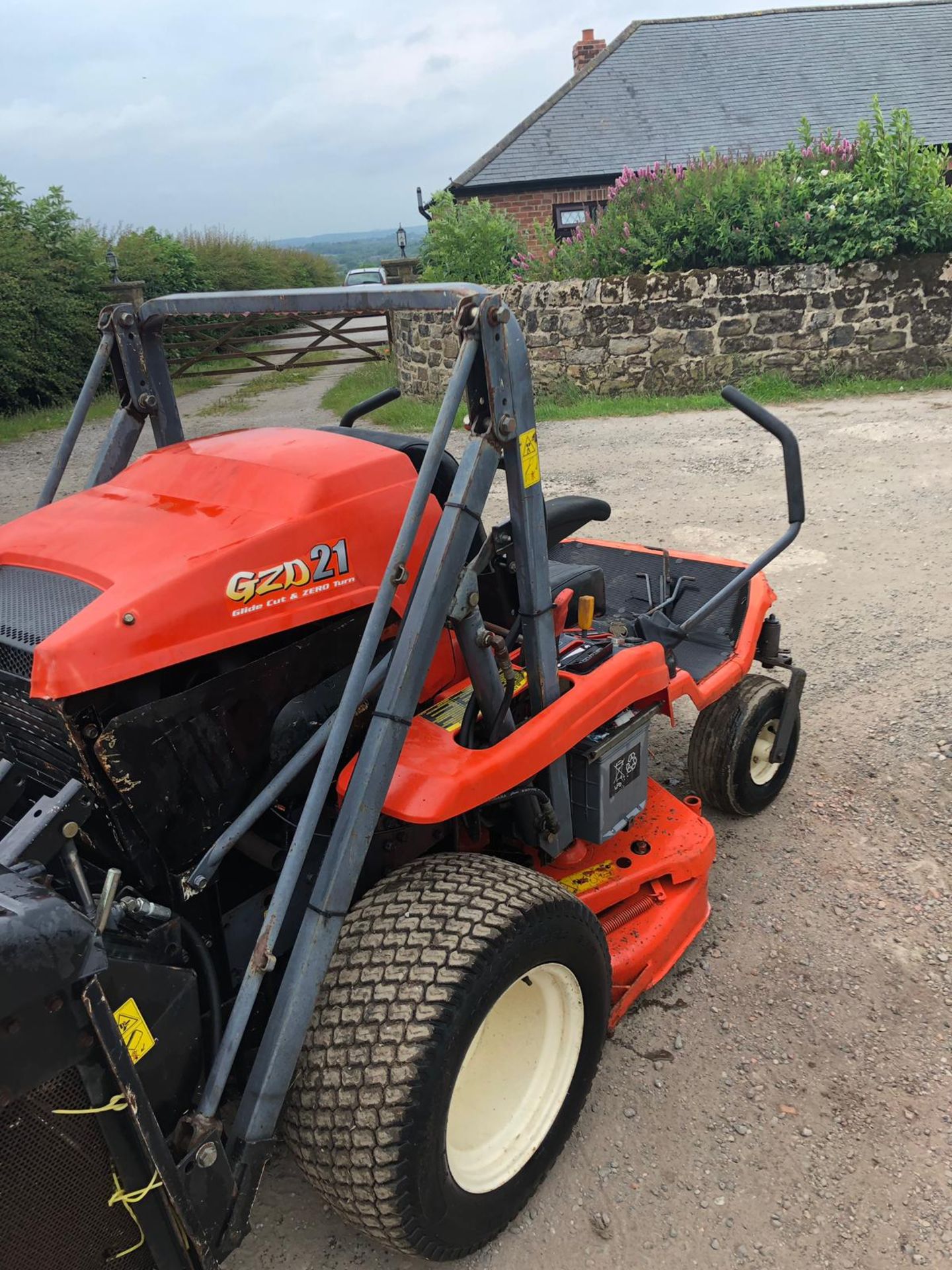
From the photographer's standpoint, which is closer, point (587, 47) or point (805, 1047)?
point (805, 1047)

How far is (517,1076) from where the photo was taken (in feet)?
6.84

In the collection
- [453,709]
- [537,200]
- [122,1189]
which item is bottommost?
[122,1189]

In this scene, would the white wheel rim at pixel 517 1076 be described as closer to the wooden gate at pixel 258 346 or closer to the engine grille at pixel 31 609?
the engine grille at pixel 31 609

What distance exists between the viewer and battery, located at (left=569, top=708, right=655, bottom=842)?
241 cm

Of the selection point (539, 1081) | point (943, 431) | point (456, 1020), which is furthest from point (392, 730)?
point (943, 431)

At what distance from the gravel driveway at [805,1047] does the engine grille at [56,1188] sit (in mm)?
599

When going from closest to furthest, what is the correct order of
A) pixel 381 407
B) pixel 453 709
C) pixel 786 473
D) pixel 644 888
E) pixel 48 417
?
pixel 453 709 → pixel 644 888 → pixel 786 473 → pixel 381 407 → pixel 48 417

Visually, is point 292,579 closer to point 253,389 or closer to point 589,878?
point 589,878

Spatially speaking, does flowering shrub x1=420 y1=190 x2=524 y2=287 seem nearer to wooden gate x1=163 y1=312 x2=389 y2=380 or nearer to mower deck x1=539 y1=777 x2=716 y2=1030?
wooden gate x1=163 y1=312 x2=389 y2=380

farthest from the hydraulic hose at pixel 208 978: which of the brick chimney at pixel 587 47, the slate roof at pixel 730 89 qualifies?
the brick chimney at pixel 587 47

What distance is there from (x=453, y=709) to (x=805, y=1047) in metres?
1.25

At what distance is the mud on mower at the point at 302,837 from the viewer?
59.1 inches

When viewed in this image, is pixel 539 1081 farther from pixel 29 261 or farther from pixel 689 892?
pixel 29 261

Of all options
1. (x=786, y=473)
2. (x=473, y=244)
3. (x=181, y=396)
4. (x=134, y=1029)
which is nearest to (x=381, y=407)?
(x=473, y=244)
